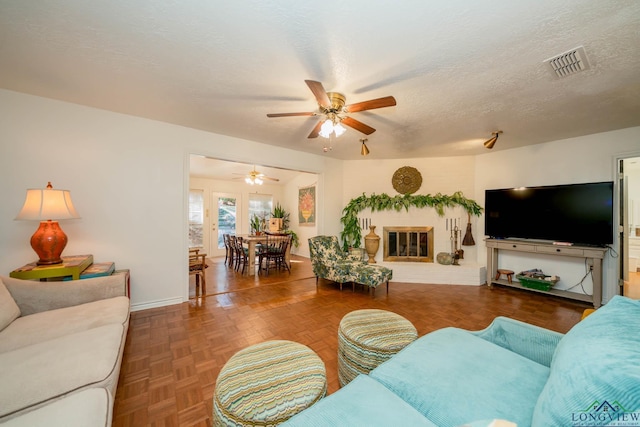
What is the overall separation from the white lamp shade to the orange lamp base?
19 cm

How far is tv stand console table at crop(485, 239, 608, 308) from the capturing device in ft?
10.5

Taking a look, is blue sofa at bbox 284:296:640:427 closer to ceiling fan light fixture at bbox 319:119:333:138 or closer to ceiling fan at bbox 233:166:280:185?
ceiling fan light fixture at bbox 319:119:333:138

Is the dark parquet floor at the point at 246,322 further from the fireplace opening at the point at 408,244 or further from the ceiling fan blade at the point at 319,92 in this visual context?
the ceiling fan blade at the point at 319,92

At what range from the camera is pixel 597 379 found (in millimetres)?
642

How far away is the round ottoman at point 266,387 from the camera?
999mm

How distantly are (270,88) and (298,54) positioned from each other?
58 cm

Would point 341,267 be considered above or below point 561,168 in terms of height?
below

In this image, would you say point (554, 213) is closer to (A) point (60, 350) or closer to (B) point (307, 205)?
(B) point (307, 205)

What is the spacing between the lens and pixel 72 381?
111 cm

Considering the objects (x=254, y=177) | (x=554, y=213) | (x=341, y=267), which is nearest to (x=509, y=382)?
(x=341, y=267)

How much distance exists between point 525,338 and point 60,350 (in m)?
2.60

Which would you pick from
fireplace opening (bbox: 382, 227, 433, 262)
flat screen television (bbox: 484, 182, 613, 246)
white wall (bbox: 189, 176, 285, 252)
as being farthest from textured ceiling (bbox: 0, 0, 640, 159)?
white wall (bbox: 189, 176, 285, 252)

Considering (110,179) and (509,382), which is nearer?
(509,382)

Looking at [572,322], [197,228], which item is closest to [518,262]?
[572,322]
